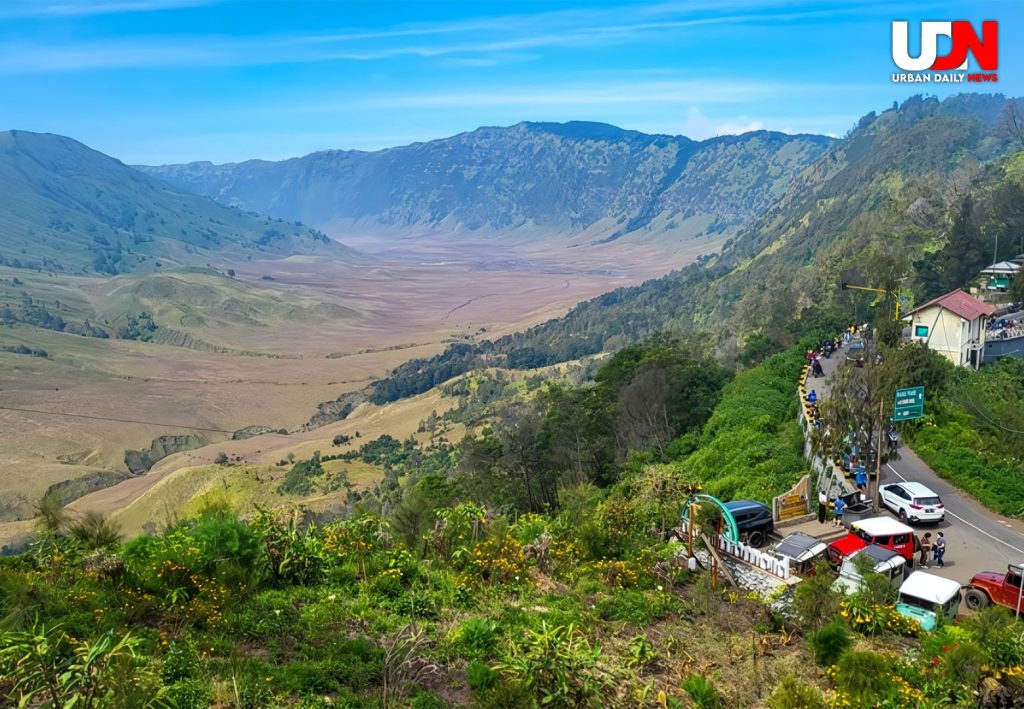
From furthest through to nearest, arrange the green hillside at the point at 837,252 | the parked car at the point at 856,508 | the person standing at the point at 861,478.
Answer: the green hillside at the point at 837,252 < the person standing at the point at 861,478 < the parked car at the point at 856,508

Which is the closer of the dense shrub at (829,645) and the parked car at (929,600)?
the dense shrub at (829,645)

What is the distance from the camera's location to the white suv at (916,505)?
17344 mm

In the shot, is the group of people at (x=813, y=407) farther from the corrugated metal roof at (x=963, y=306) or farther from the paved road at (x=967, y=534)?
the corrugated metal roof at (x=963, y=306)

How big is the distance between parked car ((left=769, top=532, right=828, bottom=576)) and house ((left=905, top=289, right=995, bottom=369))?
1685 centimetres

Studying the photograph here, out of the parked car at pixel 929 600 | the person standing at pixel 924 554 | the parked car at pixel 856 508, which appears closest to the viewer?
the parked car at pixel 929 600

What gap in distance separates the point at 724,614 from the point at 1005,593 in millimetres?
5227

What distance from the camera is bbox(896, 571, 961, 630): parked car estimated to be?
1200 centimetres

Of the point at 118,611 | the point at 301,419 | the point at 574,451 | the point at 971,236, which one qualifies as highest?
the point at 971,236

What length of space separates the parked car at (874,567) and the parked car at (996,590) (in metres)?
1.17

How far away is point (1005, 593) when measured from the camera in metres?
12.8

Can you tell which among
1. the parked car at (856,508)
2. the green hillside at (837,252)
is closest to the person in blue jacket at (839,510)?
the parked car at (856,508)

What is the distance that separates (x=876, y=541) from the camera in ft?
50.5

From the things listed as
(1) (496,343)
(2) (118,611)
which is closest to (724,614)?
(2) (118,611)

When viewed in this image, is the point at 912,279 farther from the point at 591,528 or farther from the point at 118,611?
the point at 118,611
